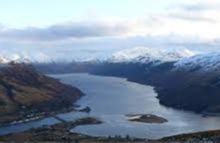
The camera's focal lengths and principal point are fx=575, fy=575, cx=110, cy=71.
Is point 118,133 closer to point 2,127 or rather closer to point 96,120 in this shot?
point 96,120

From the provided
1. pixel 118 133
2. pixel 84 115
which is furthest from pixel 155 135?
pixel 84 115

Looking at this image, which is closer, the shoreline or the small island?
the shoreline

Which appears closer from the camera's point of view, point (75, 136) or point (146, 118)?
point (75, 136)

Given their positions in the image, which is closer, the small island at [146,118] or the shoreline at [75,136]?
the shoreline at [75,136]

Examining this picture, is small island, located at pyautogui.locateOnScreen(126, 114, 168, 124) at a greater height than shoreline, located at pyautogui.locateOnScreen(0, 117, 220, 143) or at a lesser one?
greater

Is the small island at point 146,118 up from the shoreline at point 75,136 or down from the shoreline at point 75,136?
up

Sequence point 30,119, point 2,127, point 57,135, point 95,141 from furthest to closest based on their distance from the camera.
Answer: point 30,119
point 2,127
point 57,135
point 95,141

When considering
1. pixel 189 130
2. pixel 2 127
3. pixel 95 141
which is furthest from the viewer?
pixel 2 127

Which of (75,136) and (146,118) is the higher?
(146,118)
